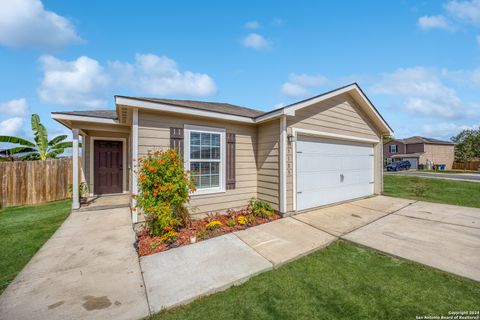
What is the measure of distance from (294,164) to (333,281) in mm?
3250

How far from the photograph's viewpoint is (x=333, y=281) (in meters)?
A: 2.80

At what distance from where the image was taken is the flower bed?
3843 mm

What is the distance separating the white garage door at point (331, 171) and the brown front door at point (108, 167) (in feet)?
22.6

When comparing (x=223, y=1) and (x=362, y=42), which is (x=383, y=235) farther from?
(x=223, y=1)

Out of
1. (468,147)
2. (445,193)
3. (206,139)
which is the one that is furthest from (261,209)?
(468,147)

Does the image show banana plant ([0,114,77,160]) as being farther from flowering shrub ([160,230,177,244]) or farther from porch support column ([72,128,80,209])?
flowering shrub ([160,230,177,244])

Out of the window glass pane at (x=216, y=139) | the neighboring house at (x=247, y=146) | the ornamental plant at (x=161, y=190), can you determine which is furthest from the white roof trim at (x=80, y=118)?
A: the window glass pane at (x=216, y=139)

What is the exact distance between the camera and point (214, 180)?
18.4 ft

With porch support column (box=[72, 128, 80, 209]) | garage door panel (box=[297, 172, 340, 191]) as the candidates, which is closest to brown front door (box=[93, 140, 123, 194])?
porch support column (box=[72, 128, 80, 209])

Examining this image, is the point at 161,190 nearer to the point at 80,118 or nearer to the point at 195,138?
the point at 195,138

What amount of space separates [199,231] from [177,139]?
228 centimetres

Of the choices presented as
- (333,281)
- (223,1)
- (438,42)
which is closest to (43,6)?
(223,1)

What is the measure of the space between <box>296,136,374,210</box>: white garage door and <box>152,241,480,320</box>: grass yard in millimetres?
2827

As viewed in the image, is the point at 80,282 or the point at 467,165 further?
the point at 467,165
